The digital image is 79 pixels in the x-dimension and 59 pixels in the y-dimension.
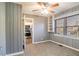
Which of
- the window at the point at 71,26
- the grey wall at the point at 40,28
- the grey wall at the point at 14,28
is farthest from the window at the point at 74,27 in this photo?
the grey wall at the point at 14,28

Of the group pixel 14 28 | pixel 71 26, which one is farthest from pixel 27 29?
pixel 71 26

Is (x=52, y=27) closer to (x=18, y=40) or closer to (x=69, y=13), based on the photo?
(x=69, y=13)

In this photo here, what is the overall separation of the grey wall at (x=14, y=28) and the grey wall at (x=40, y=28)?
88 centimetres

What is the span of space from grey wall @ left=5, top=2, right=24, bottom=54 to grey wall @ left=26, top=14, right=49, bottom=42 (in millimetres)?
876

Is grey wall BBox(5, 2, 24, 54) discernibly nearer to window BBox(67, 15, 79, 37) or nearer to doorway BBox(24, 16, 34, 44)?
doorway BBox(24, 16, 34, 44)

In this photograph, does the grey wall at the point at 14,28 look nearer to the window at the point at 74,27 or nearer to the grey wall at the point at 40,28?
the grey wall at the point at 40,28

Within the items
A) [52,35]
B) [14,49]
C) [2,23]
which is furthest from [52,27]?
[2,23]

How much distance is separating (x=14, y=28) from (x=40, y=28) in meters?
1.79

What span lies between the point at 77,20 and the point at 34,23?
7.52 ft

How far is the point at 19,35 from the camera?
3.20 m

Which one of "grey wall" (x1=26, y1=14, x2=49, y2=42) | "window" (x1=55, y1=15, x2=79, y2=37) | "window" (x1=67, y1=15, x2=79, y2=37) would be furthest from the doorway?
"window" (x1=67, y1=15, x2=79, y2=37)

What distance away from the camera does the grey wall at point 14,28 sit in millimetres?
2689

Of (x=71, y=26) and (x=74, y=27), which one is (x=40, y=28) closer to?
(x=71, y=26)

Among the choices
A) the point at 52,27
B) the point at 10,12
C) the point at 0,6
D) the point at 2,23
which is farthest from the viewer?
the point at 52,27
